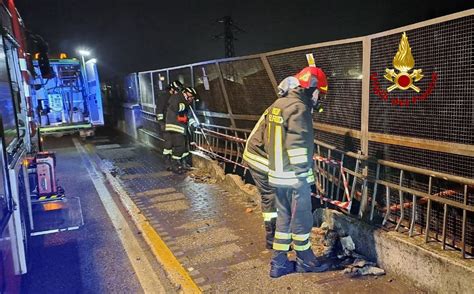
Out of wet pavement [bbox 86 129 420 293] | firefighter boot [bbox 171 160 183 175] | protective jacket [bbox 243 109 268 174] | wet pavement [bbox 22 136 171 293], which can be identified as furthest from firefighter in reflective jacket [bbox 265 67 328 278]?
firefighter boot [bbox 171 160 183 175]

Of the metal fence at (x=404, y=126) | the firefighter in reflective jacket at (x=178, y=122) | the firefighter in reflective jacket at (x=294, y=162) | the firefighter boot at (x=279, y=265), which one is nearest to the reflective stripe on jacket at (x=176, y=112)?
the firefighter in reflective jacket at (x=178, y=122)

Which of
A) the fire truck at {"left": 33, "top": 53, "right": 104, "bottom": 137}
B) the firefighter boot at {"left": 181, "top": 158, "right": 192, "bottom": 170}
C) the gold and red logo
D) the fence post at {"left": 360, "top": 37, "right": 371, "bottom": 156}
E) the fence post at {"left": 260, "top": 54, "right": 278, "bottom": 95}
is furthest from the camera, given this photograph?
the fire truck at {"left": 33, "top": 53, "right": 104, "bottom": 137}

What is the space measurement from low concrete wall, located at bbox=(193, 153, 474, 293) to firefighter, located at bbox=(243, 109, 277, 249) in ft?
2.36

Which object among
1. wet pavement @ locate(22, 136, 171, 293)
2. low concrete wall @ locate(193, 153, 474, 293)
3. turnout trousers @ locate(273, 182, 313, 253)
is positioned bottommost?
wet pavement @ locate(22, 136, 171, 293)

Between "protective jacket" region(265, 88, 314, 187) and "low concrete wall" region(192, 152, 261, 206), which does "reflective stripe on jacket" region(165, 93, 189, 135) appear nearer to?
"low concrete wall" region(192, 152, 261, 206)

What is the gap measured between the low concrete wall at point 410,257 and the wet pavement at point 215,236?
0.48 feet

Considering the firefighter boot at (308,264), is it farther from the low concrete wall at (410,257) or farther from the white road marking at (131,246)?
the white road marking at (131,246)

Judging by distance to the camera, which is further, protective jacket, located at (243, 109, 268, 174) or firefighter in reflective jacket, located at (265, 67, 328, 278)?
protective jacket, located at (243, 109, 268, 174)

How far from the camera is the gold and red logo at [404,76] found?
3696 mm

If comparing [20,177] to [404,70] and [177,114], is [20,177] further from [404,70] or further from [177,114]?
[177,114]

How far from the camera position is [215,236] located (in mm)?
5148

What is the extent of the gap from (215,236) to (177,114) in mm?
4149

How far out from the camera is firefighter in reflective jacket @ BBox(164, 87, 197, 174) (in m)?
8.61

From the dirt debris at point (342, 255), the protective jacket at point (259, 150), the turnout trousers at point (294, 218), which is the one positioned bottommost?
the dirt debris at point (342, 255)
